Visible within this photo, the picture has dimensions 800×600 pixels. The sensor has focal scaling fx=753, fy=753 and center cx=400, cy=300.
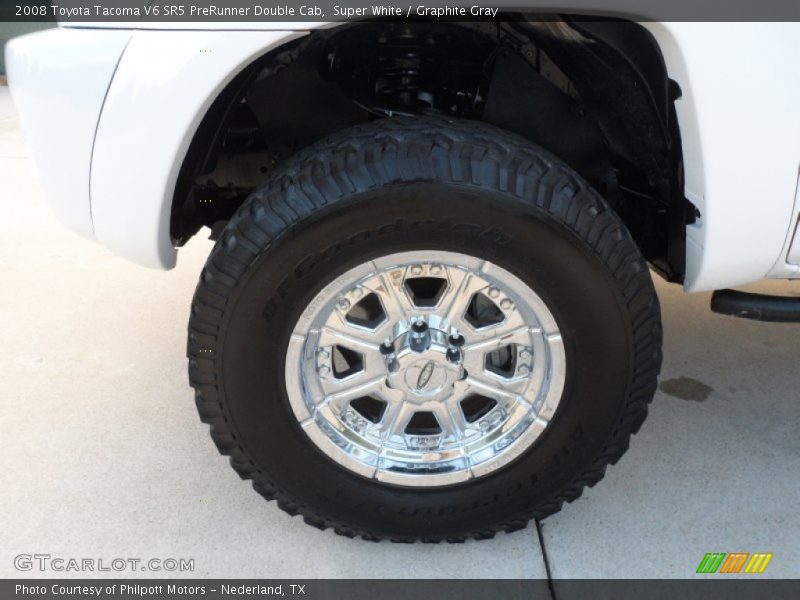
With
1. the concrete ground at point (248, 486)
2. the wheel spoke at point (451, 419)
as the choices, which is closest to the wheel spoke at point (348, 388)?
the wheel spoke at point (451, 419)

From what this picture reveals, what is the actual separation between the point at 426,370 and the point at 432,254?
34 centimetres

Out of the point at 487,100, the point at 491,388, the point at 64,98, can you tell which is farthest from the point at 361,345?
the point at 64,98

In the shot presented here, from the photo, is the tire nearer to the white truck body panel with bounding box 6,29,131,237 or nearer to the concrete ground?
the concrete ground

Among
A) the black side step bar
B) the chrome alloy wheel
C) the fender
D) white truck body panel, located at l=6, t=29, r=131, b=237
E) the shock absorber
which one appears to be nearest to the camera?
the fender

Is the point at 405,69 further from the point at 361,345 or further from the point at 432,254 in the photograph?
the point at 361,345

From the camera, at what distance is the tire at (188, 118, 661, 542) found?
1.77m

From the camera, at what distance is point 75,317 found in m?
3.29

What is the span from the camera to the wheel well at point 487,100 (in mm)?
1977

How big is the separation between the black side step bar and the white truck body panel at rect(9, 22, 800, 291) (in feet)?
0.44

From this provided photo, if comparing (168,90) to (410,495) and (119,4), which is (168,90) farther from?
(410,495)

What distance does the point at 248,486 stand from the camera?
2342 mm

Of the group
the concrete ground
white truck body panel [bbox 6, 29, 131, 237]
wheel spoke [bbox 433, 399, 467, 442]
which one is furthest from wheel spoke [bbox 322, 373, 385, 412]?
white truck body panel [bbox 6, 29, 131, 237]

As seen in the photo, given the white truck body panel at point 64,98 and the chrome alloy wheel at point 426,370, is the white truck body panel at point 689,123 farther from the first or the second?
the chrome alloy wheel at point 426,370

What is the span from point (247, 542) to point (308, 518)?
0.20 m
